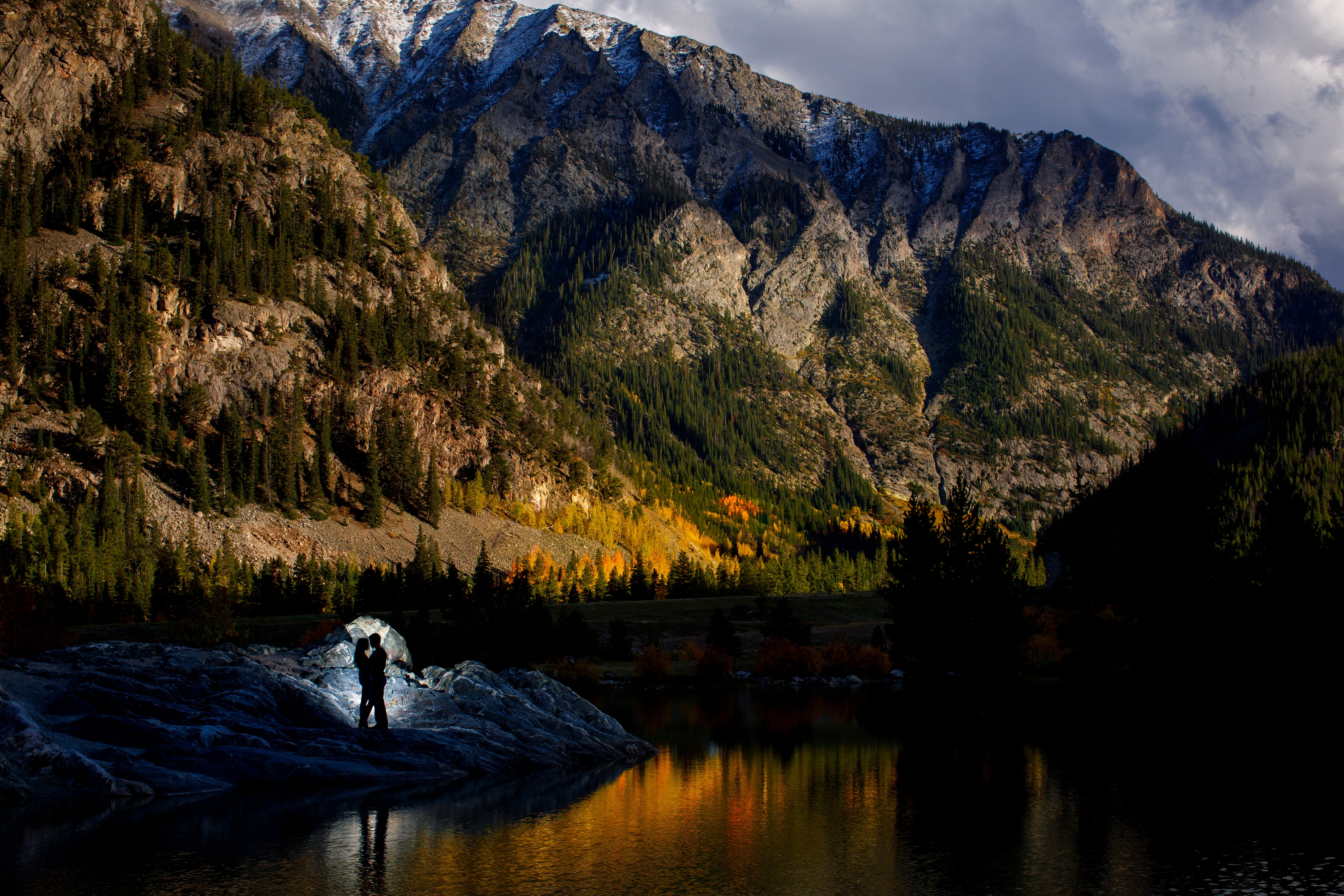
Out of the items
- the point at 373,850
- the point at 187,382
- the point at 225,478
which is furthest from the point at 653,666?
the point at 187,382

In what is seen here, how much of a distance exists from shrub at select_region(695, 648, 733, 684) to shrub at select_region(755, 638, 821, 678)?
3.54m

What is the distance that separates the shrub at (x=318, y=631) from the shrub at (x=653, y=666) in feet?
85.9

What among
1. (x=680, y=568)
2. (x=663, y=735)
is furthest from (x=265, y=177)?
(x=663, y=735)

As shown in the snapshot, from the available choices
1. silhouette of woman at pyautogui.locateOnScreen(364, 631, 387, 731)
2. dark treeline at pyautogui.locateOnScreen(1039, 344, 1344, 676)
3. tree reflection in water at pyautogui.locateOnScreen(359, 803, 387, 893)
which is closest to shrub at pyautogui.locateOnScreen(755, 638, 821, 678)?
dark treeline at pyautogui.locateOnScreen(1039, 344, 1344, 676)

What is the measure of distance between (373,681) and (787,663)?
58.1 meters

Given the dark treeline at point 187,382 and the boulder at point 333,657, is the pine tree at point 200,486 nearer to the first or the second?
the dark treeline at point 187,382

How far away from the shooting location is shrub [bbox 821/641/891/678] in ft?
258

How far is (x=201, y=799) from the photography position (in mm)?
23141

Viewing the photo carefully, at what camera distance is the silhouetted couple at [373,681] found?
26578 mm

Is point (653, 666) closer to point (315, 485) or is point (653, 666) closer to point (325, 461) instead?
point (315, 485)

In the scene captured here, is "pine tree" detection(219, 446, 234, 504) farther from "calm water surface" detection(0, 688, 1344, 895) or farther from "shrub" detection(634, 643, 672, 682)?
"calm water surface" detection(0, 688, 1344, 895)

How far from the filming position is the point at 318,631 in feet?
241

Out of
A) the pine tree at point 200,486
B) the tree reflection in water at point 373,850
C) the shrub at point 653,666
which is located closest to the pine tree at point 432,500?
the pine tree at point 200,486

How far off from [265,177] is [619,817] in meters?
189
